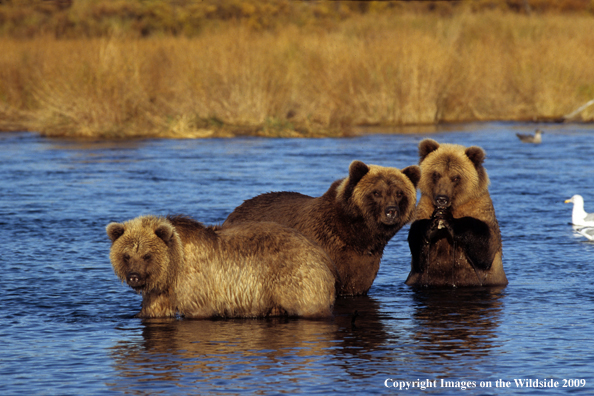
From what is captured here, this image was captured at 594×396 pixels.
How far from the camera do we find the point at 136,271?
276 inches

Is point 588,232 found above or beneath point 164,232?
beneath

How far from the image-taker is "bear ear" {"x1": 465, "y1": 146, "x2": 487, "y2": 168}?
8609mm

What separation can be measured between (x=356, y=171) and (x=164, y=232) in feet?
6.23

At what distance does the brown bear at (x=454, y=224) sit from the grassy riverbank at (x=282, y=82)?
53.4ft

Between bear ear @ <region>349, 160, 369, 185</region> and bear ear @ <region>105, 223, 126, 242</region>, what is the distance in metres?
2.10

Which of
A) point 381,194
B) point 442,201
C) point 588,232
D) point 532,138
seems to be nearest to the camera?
point 381,194

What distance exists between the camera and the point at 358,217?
324 inches

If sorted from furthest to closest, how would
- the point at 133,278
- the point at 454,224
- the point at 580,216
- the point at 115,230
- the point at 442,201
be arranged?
the point at 580,216, the point at 454,224, the point at 442,201, the point at 115,230, the point at 133,278

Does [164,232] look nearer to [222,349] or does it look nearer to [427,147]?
[222,349]

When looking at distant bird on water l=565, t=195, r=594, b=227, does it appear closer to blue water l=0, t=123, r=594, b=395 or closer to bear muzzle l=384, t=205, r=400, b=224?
blue water l=0, t=123, r=594, b=395

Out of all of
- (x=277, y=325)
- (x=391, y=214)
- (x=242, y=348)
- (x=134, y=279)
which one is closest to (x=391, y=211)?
(x=391, y=214)

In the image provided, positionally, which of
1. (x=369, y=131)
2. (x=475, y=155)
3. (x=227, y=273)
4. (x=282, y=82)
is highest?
(x=282, y=82)

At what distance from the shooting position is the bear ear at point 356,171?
804cm

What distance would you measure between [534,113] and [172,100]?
11727 mm
